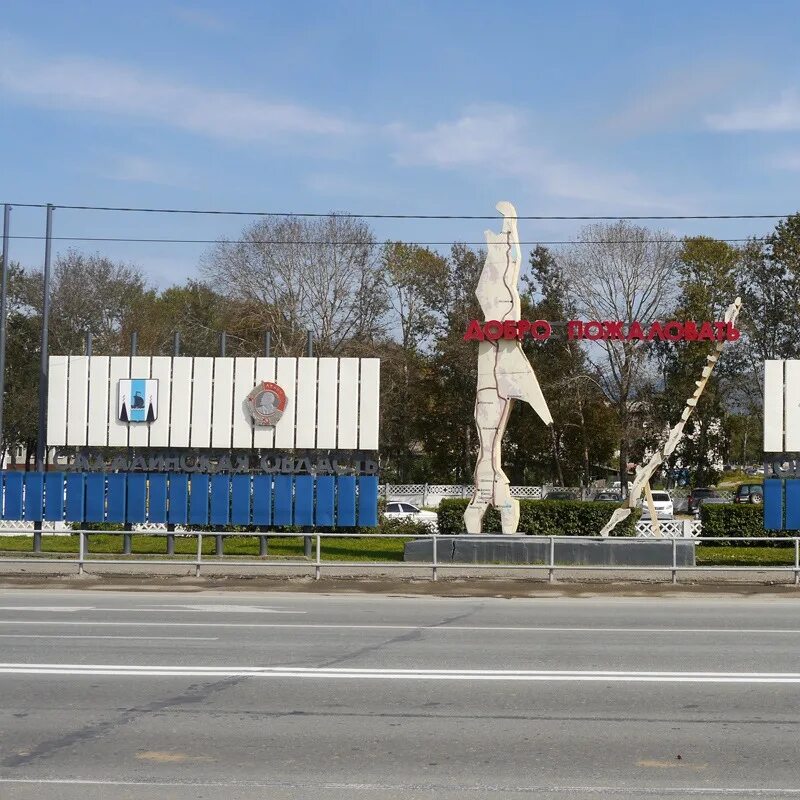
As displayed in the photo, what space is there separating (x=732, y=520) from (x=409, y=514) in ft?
41.2

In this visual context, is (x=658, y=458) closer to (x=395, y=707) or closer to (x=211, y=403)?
(x=211, y=403)

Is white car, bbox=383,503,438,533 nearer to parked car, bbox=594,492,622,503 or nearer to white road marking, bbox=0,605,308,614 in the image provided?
parked car, bbox=594,492,622,503

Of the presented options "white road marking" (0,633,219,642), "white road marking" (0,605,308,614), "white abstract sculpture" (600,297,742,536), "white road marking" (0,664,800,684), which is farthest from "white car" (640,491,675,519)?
"white road marking" (0,664,800,684)

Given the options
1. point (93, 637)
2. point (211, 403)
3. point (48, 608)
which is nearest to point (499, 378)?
point (211, 403)

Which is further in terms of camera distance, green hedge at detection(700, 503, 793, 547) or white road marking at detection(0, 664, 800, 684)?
green hedge at detection(700, 503, 793, 547)

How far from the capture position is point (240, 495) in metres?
28.7

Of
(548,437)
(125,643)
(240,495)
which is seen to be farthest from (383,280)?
(125,643)

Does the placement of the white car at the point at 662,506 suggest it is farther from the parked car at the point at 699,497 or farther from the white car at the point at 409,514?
the white car at the point at 409,514

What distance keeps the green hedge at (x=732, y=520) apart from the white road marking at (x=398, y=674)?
993 inches

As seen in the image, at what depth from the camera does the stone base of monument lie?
25188 mm

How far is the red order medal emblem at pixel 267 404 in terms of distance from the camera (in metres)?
28.6

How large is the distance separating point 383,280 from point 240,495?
3027cm

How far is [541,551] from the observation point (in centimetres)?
2650

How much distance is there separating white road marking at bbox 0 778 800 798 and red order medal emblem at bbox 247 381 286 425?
21.3 m
